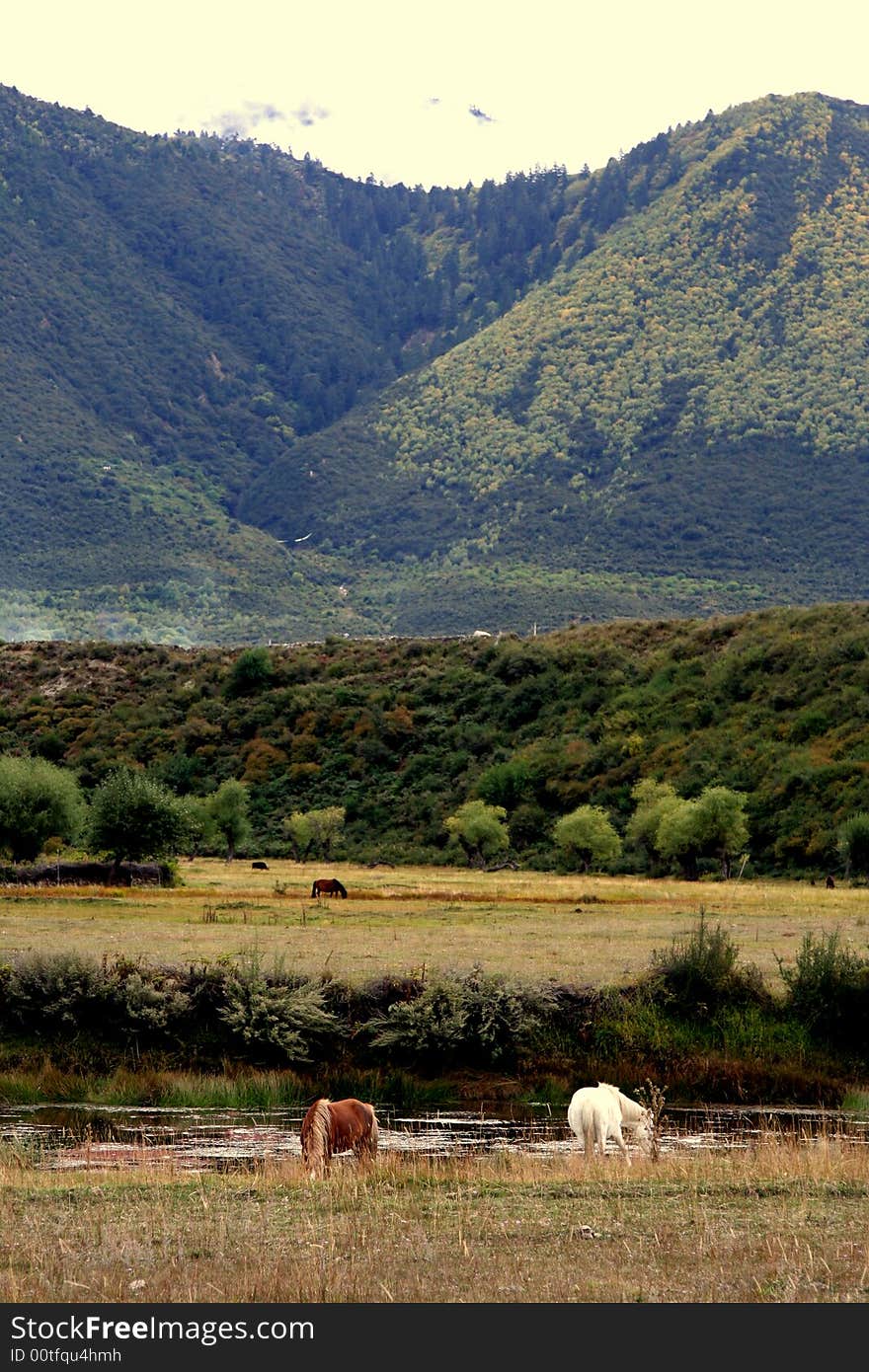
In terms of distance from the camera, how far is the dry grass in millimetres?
12656

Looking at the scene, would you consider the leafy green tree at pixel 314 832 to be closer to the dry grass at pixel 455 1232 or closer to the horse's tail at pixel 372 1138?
the horse's tail at pixel 372 1138

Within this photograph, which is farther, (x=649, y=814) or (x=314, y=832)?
(x=314, y=832)

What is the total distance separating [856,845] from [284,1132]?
42.5m

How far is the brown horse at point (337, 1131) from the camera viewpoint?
1878cm

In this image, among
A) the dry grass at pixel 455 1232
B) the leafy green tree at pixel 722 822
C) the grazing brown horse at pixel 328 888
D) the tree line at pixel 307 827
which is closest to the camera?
the dry grass at pixel 455 1232

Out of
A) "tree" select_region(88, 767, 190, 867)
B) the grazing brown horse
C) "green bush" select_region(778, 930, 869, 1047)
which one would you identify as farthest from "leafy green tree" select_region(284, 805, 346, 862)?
"green bush" select_region(778, 930, 869, 1047)

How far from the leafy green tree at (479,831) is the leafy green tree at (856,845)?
1642cm

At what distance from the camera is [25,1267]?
13.3 meters

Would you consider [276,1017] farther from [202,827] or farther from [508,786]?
[508,786]

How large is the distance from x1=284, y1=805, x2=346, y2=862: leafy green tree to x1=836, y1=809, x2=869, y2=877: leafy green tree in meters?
27.8

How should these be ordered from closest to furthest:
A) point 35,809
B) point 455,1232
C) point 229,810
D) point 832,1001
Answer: point 455,1232
point 832,1001
point 35,809
point 229,810

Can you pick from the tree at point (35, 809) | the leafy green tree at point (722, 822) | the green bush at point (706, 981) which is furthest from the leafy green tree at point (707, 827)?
the green bush at point (706, 981)

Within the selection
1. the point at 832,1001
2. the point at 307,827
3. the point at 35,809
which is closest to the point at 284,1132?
the point at 832,1001

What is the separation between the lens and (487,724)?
98438 millimetres
